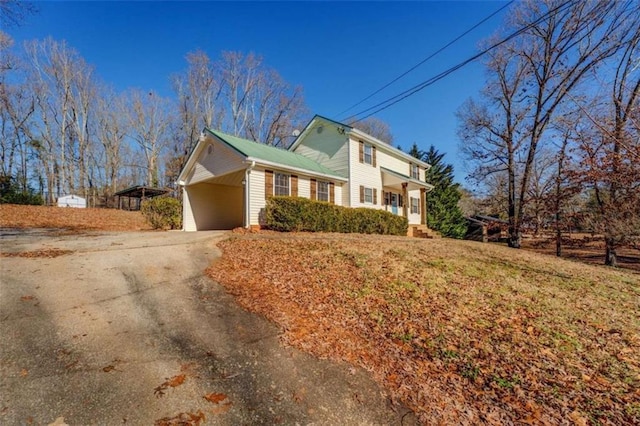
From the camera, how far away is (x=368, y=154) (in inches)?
674

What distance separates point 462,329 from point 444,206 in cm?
2277

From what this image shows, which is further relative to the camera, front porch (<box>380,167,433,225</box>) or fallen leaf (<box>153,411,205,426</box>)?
front porch (<box>380,167,433,225</box>)

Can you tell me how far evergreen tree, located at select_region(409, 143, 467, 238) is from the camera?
78.8ft

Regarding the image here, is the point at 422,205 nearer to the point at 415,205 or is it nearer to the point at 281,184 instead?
the point at 415,205

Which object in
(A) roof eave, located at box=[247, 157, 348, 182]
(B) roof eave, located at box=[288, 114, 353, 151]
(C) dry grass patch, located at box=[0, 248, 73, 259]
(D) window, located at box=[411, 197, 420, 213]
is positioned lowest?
(C) dry grass patch, located at box=[0, 248, 73, 259]

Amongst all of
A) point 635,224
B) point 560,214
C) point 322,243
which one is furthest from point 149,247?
point 560,214

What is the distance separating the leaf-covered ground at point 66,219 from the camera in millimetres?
13875

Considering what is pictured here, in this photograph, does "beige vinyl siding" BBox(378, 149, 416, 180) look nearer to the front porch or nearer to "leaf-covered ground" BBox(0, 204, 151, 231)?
the front porch

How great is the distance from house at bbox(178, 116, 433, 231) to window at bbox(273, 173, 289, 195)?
0.05 meters

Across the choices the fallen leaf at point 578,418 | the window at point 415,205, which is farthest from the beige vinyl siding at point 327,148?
the fallen leaf at point 578,418

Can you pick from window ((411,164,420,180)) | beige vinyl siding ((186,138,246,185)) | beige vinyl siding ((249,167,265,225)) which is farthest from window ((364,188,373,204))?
beige vinyl siding ((186,138,246,185))

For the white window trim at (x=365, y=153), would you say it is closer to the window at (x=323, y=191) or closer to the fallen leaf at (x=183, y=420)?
the window at (x=323, y=191)

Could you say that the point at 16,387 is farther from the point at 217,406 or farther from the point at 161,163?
the point at 161,163

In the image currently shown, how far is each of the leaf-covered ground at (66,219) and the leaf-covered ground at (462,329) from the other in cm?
1296
